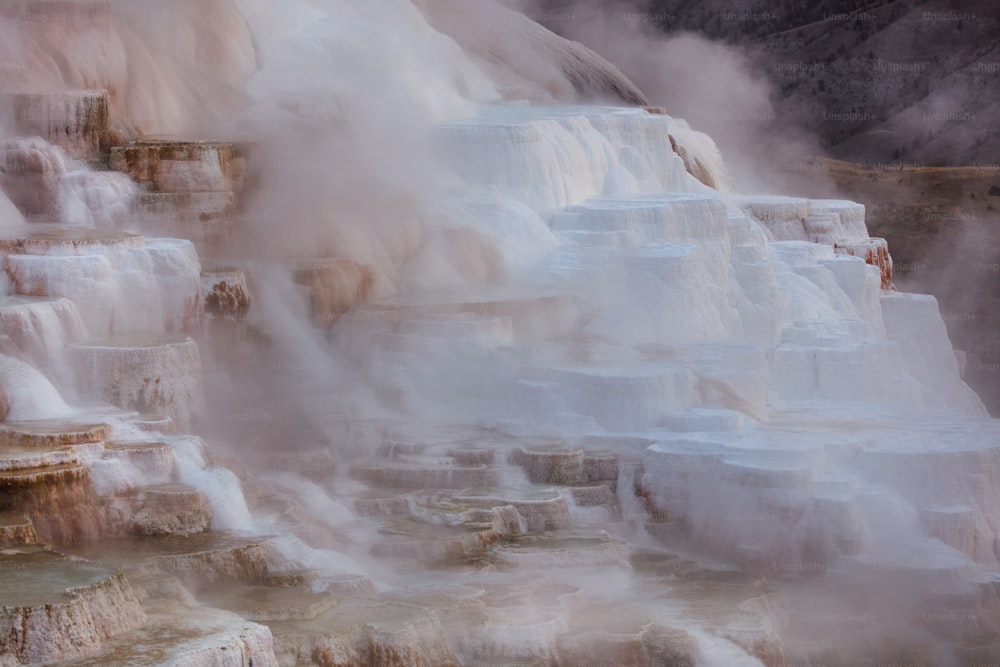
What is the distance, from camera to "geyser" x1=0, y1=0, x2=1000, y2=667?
10.7 meters

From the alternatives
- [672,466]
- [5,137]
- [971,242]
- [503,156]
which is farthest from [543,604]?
[971,242]

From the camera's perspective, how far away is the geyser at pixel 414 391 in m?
10.7

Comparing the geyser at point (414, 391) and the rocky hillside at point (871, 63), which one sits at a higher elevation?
the rocky hillside at point (871, 63)

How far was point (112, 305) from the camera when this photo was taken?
42.1ft

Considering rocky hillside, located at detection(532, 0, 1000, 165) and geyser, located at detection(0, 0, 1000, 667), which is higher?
rocky hillside, located at detection(532, 0, 1000, 165)

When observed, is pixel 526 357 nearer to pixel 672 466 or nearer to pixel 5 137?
pixel 672 466

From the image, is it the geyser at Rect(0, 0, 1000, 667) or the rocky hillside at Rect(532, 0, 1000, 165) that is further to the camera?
the rocky hillside at Rect(532, 0, 1000, 165)

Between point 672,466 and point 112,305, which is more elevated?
point 112,305

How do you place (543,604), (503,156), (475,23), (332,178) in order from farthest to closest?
(475,23)
(503,156)
(332,178)
(543,604)

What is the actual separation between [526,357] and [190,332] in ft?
9.84

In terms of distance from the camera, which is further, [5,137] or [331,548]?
[5,137]

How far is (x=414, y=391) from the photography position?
14688 millimetres

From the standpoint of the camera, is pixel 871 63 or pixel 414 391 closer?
pixel 414 391

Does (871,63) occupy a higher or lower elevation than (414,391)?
higher
